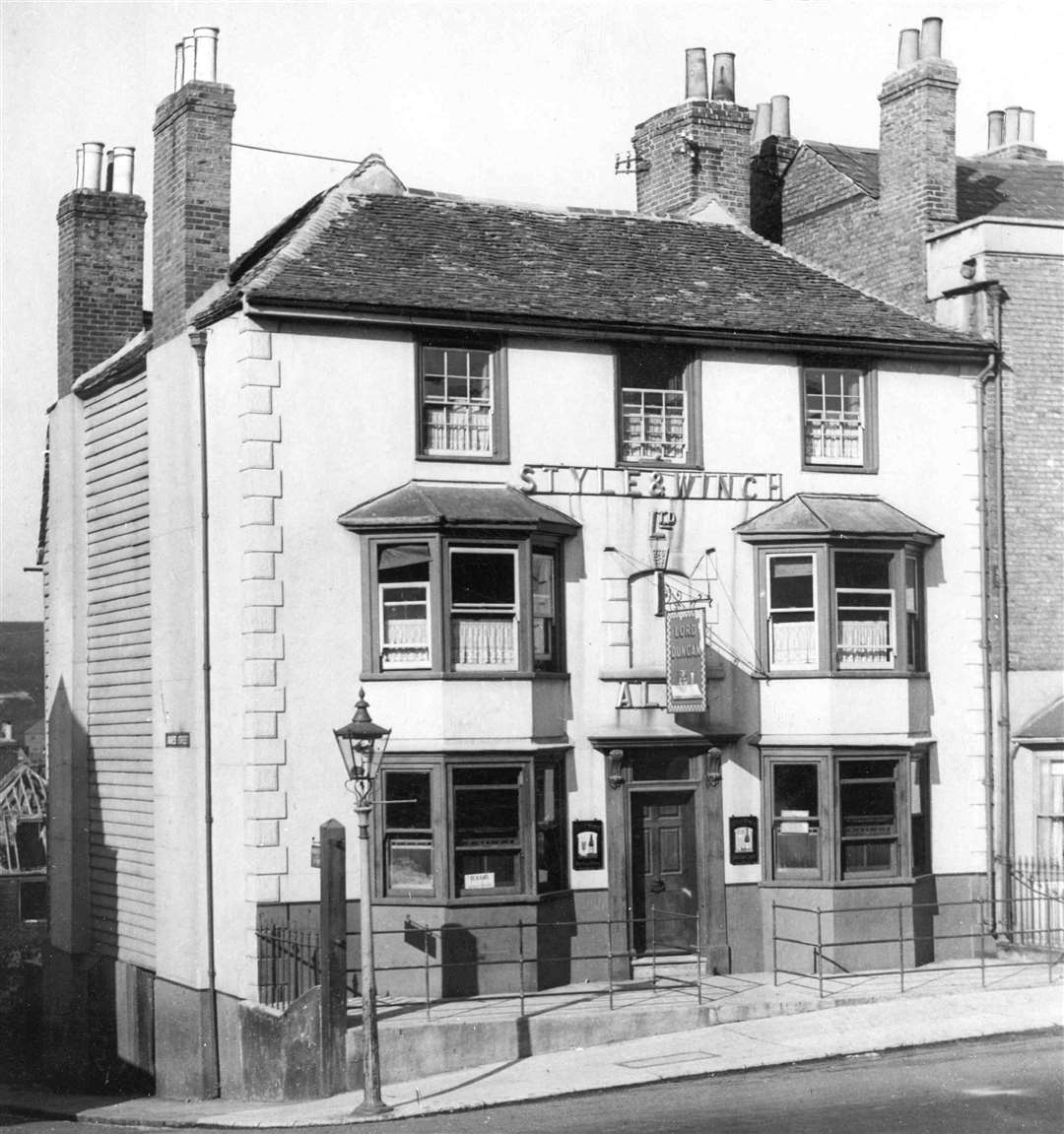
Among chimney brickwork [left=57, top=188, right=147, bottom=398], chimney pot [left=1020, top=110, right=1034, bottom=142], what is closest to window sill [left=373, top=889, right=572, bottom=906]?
chimney brickwork [left=57, top=188, right=147, bottom=398]

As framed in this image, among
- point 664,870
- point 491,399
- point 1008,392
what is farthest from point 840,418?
point 664,870

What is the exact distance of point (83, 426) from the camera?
27469mm

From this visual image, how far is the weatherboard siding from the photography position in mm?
24578

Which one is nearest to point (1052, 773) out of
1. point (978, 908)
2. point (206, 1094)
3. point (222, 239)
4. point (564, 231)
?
point (978, 908)

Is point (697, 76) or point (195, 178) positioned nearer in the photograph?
point (195, 178)

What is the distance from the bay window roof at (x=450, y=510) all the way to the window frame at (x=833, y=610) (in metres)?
3.12

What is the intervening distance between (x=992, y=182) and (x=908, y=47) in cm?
415

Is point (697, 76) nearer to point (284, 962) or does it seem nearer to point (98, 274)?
point (98, 274)

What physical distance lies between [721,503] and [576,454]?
2217 millimetres

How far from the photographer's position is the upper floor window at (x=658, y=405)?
23.2 m

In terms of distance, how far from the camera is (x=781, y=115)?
3238cm

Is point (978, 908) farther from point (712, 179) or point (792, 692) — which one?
point (712, 179)

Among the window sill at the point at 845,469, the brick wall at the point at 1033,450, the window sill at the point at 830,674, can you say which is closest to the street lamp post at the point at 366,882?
the window sill at the point at 830,674

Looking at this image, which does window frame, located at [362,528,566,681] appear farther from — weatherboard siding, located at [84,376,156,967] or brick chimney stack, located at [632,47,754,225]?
brick chimney stack, located at [632,47,754,225]
